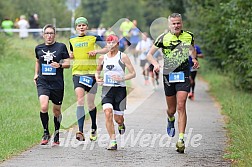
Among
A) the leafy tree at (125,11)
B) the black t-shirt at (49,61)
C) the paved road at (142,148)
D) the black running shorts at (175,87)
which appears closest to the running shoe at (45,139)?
the paved road at (142,148)

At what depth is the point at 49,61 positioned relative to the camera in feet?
38.9

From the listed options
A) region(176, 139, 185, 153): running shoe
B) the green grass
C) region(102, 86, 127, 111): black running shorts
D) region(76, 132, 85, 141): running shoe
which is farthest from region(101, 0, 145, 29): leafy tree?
region(176, 139, 185, 153): running shoe

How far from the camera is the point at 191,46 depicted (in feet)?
38.5

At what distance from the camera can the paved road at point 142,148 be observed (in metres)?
10.4

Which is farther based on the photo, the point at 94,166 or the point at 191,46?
the point at 191,46

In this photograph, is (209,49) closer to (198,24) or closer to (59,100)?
(198,24)

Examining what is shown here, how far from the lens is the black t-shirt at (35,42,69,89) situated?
39.0ft

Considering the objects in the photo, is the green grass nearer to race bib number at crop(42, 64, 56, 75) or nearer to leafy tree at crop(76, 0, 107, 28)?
race bib number at crop(42, 64, 56, 75)

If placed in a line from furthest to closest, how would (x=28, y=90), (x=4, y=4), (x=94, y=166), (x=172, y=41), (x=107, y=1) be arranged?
(x=107, y=1) → (x=4, y=4) → (x=28, y=90) → (x=172, y=41) → (x=94, y=166)

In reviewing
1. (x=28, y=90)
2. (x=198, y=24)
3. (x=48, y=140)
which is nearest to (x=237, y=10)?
(x=28, y=90)

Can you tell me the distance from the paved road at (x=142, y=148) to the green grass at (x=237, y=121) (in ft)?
0.66

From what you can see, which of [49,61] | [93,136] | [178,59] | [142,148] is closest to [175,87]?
[178,59]

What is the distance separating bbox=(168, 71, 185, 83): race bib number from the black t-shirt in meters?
1.76

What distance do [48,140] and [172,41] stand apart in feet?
8.55
